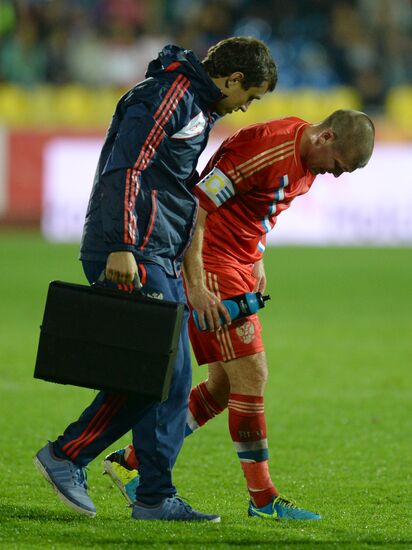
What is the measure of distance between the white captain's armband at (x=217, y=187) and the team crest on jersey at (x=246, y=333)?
51 centimetres

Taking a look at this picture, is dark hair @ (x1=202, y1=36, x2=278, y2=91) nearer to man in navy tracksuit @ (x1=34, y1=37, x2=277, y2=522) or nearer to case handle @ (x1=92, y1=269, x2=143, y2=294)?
man in navy tracksuit @ (x1=34, y1=37, x2=277, y2=522)

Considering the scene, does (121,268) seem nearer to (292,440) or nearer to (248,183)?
(248,183)

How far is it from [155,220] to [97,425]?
32.5 inches

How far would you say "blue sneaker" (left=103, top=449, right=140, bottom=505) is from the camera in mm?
5137

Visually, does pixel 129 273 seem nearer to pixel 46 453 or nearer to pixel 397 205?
pixel 46 453

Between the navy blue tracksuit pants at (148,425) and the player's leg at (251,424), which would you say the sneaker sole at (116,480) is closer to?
the navy blue tracksuit pants at (148,425)

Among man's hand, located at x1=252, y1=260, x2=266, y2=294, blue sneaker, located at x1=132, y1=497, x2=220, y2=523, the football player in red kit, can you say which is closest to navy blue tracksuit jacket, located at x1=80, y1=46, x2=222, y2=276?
the football player in red kit

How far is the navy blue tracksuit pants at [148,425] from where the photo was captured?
4707mm

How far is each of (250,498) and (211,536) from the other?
61 centimetres

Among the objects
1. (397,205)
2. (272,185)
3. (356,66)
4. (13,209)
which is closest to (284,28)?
(356,66)

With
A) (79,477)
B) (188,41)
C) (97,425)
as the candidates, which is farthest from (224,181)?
(188,41)

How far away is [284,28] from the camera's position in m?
22.8

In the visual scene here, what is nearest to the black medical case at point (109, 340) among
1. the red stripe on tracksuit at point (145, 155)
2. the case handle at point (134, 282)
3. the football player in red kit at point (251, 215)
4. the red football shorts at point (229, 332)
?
the case handle at point (134, 282)

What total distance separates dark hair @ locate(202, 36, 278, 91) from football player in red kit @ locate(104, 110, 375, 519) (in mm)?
373
